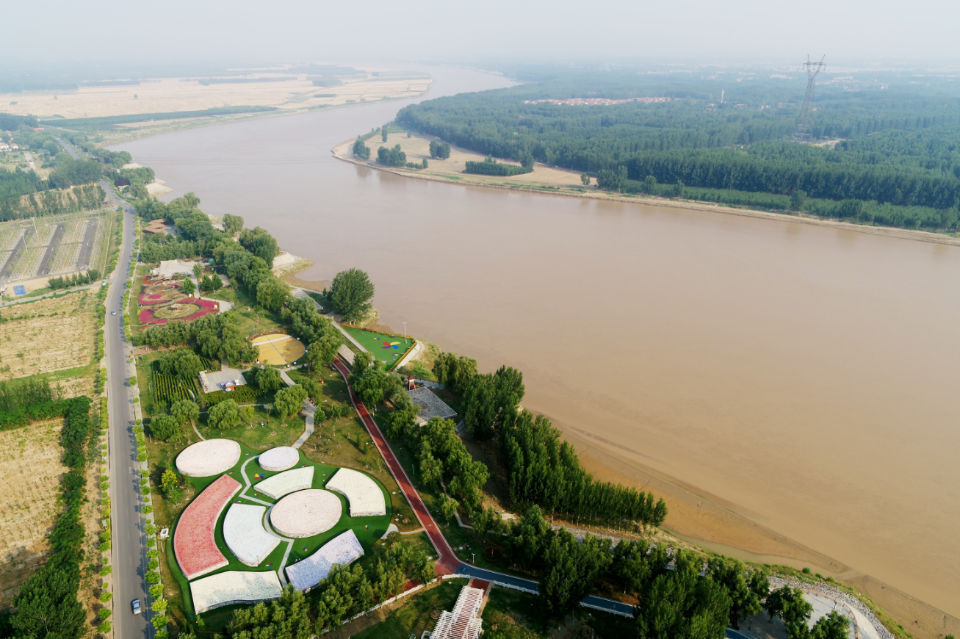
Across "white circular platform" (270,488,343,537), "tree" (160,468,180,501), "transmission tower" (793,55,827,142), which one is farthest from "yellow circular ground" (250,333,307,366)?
"transmission tower" (793,55,827,142)

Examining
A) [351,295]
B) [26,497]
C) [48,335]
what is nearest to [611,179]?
[351,295]

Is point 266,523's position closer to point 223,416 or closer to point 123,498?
point 123,498

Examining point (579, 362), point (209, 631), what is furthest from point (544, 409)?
point (209, 631)

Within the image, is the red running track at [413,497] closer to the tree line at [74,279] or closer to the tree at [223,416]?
the tree at [223,416]

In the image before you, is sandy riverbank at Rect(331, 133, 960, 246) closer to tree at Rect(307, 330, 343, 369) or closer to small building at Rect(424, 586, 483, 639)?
tree at Rect(307, 330, 343, 369)

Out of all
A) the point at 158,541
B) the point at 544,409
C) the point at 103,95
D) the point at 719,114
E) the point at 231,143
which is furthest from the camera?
the point at 103,95

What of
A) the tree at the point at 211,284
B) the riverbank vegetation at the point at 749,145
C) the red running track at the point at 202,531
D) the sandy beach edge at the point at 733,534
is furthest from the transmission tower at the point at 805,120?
the red running track at the point at 202,531

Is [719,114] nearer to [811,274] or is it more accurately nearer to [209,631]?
[811,274]
